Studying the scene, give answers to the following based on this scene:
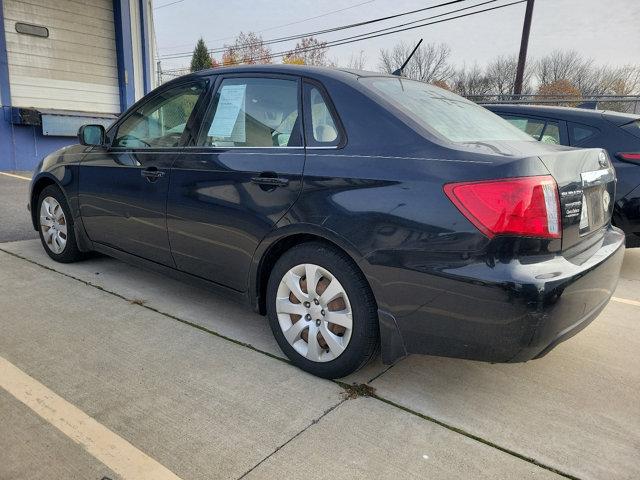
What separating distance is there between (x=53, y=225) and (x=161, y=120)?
170 cm

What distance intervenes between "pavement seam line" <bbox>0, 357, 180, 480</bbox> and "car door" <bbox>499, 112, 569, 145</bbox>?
178 inches

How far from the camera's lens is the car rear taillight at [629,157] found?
4504mm

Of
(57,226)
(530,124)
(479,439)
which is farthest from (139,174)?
(530,124)

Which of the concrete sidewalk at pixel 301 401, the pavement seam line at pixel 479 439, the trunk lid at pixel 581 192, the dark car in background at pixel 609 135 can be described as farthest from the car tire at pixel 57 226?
the dark car in background at pixel 609 135

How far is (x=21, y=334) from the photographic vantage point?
3.15 meters

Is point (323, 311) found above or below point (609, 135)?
below

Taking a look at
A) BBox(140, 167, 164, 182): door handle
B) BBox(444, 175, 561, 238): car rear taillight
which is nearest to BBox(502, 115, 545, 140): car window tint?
BBox(444, 175, 561, 238): car rear taillight

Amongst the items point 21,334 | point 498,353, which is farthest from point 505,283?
point 21,334

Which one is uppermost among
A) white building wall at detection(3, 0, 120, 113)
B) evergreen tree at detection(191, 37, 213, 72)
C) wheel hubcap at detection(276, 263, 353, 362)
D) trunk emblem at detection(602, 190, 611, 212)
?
evergreen tree at detection(191, 37, 213, 72)

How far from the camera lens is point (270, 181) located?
109 inches

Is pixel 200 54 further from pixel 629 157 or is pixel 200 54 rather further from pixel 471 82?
pixel 629 157

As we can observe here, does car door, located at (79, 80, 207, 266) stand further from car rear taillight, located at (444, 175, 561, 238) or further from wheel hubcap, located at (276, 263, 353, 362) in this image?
car rear taillight, located at (444, 175, 561, 238)

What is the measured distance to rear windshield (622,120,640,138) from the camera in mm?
4586

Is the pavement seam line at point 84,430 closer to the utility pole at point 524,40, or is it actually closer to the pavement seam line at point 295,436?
the pavement seam line at point 295,436
